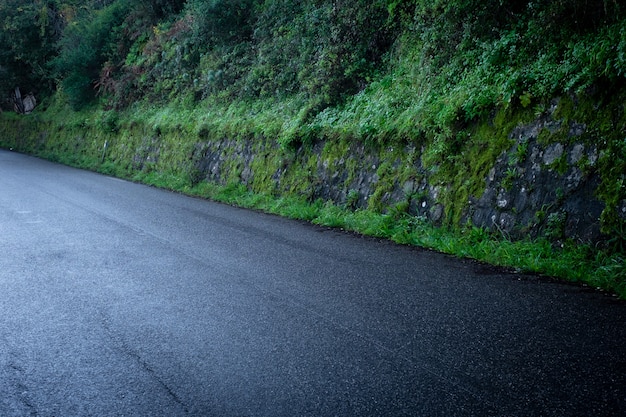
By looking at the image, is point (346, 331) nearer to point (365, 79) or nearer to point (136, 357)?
point (136, 357)

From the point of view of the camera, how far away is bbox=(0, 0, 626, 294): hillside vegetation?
5832 mm

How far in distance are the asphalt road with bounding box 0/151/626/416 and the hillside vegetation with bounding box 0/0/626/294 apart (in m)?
1.41

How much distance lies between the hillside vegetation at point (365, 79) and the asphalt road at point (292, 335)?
4.63ft

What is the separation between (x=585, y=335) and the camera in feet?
11.2

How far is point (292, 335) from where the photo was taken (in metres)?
3.55

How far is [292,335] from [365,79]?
8451mm

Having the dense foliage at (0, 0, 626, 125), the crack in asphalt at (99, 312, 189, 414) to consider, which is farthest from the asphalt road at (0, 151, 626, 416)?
the dense foliage at (0, 0, 626, 125)

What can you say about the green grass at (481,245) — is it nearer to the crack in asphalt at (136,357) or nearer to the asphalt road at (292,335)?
the asphalt road at (292,335)

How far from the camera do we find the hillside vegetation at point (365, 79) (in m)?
5.83

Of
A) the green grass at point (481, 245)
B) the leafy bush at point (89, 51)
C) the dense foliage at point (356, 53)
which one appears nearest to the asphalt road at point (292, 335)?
the green grass at point (481, 245)

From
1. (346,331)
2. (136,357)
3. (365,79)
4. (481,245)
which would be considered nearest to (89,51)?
(365,79)

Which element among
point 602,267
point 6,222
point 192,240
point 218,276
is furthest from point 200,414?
point 6,222

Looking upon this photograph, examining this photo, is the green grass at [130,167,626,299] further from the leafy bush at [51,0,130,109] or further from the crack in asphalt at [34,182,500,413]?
the leafy bush at [51,0,130,109]

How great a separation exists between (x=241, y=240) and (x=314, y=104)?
510cm
